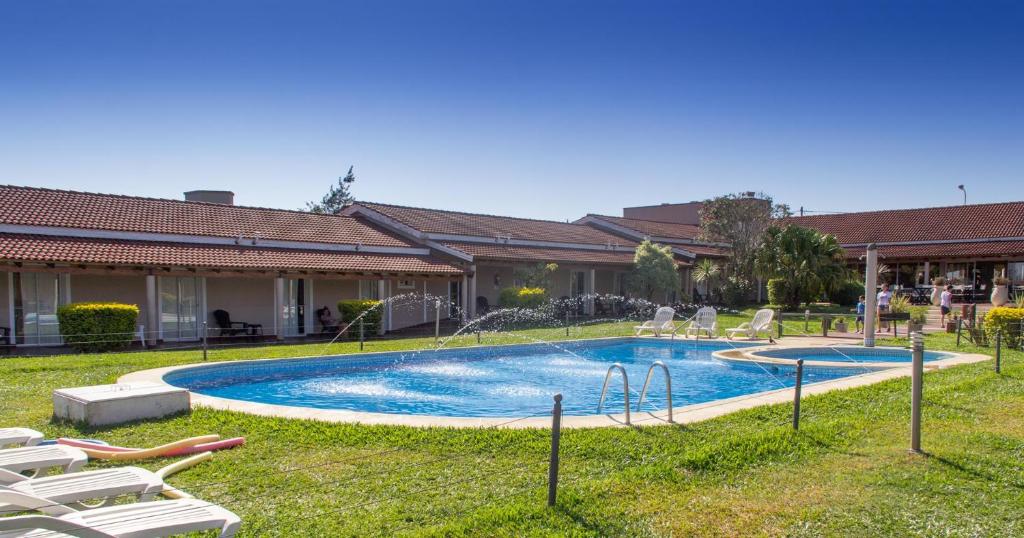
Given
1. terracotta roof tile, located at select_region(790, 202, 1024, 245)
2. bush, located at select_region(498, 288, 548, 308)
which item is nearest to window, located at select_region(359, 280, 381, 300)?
bush, located at select_region(498, 288, 548, 308)

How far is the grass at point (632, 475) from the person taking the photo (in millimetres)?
4906

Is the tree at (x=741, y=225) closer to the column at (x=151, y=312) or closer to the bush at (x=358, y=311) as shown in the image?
the bush at (x=358, y=311)

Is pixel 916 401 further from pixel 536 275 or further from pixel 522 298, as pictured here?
pixel 536 275

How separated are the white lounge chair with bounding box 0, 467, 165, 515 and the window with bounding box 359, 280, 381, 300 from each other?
67.0ft

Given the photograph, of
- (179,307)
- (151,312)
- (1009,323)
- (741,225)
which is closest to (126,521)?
(151,312)

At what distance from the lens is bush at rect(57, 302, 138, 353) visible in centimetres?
1733

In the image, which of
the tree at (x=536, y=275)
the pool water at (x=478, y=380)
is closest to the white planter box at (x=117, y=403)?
the pool water at (x=478, y=380)

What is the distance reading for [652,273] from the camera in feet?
104

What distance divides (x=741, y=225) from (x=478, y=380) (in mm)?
25227

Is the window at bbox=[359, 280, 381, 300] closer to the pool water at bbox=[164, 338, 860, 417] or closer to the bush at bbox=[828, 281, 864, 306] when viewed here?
the pool water at bbox=[164, 338, 860, 417]

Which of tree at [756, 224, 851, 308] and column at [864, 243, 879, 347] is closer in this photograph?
column at [864, 243, 879, 347]

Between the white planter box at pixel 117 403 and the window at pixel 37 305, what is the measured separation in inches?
474

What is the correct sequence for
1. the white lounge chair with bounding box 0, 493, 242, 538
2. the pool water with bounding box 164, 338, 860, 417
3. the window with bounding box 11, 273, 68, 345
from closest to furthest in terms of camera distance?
1. the white lounge chair with bounding box 0, 493, 242, 538
2. the pool water with bounding box 164, 338, 860, 417
3. the window with bounding box 11, 273, 68, 345

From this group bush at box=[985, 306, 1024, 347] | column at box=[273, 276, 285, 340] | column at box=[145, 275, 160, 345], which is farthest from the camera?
column at box=[273, 276, 285, 340]
